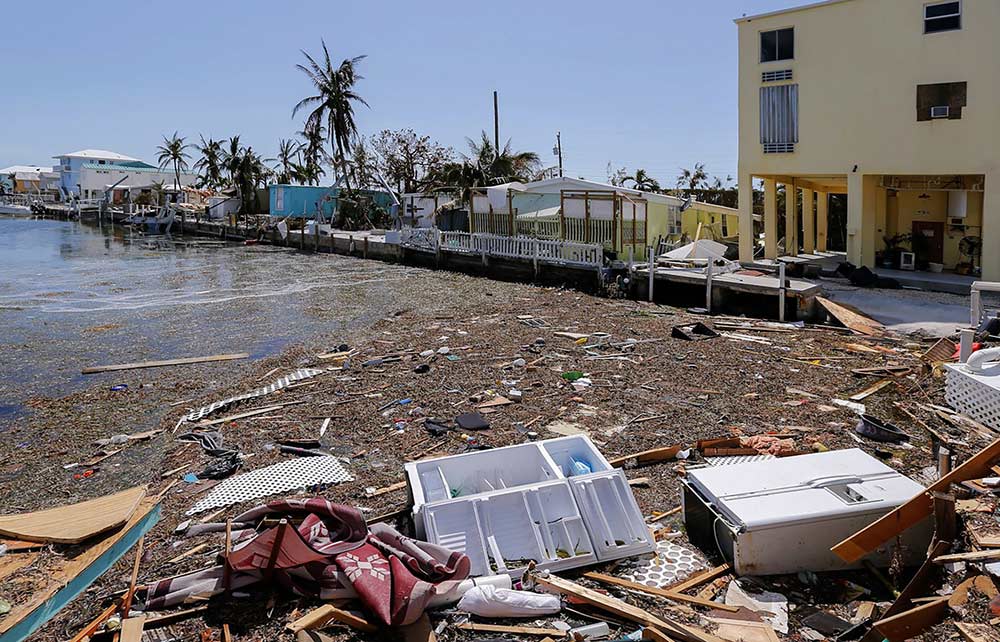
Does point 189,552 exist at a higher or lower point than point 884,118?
lower

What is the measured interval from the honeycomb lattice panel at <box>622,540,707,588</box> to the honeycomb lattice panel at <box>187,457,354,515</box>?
3.15 m

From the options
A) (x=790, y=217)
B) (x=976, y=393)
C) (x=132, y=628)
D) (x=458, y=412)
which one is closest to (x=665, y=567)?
(x=132, y=628)

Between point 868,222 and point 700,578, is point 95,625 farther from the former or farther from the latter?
point 868,222

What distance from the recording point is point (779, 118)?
23.2 m

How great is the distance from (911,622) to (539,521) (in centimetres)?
231

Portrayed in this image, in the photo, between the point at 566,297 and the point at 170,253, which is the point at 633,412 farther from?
the point at 170,253

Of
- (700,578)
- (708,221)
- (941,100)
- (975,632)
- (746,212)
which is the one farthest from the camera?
(708,221)

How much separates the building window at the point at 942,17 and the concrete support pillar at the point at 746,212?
6.34 metres

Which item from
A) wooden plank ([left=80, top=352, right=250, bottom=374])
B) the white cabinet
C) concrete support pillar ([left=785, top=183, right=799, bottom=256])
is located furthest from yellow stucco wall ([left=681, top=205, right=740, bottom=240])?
the white cabinet

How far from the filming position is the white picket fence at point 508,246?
22891 mm

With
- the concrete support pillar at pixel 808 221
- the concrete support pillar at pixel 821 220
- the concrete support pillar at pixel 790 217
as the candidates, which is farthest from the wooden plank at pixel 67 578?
the concrete support pillar at pixel 821 220

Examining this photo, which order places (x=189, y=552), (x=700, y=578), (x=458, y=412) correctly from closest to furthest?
(x=700, y=578) < (x=189, y=552) < (x=458, y=412)

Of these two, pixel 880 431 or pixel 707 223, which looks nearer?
pixel 880 431

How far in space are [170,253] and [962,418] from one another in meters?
40.9
